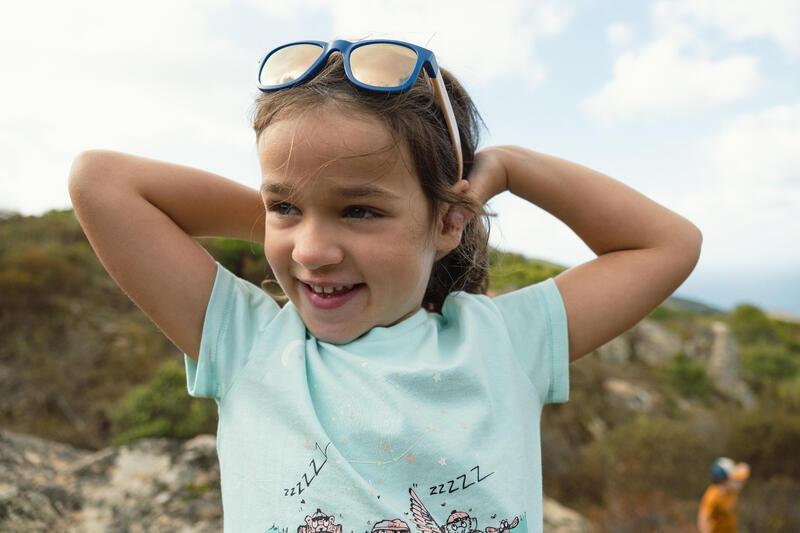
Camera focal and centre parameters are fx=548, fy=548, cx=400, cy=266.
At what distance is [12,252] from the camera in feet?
26.2

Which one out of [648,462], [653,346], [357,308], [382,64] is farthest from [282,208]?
[653,346]

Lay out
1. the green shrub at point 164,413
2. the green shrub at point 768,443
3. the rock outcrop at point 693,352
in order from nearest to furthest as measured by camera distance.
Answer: the green shrub at point 164,413, the green shrub at point 768,443, the rock outcrop at point 693,352

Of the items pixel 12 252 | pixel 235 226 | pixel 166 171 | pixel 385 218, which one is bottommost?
pixel 385 218

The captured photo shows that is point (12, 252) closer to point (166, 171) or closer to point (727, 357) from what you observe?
point (166, 171)

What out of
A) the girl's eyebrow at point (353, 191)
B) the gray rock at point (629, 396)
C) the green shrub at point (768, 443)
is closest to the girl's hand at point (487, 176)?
the girl's eyebrow at point (353, 191)

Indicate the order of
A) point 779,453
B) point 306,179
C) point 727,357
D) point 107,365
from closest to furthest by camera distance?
point 306,179 < point 107,365 < point 779,453 < point 727,357

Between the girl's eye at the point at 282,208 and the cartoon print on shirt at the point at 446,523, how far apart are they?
65 cm

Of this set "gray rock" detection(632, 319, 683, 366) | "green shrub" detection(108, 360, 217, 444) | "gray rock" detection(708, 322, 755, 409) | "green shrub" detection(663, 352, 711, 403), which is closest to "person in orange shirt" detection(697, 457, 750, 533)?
"green shrub" detection(108, 360, 217, 444)

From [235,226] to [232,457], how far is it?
23.4 inches

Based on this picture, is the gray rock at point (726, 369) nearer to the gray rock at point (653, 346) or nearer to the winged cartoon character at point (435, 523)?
the gray rock at point (653, 346)

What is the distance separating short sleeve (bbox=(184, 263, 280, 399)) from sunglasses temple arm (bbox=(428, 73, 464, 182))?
2.01 ft

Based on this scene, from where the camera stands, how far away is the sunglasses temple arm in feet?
4.32

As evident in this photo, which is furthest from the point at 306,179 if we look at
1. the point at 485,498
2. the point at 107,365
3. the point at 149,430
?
the point at 107,365

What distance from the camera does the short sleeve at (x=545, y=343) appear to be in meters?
1.36
